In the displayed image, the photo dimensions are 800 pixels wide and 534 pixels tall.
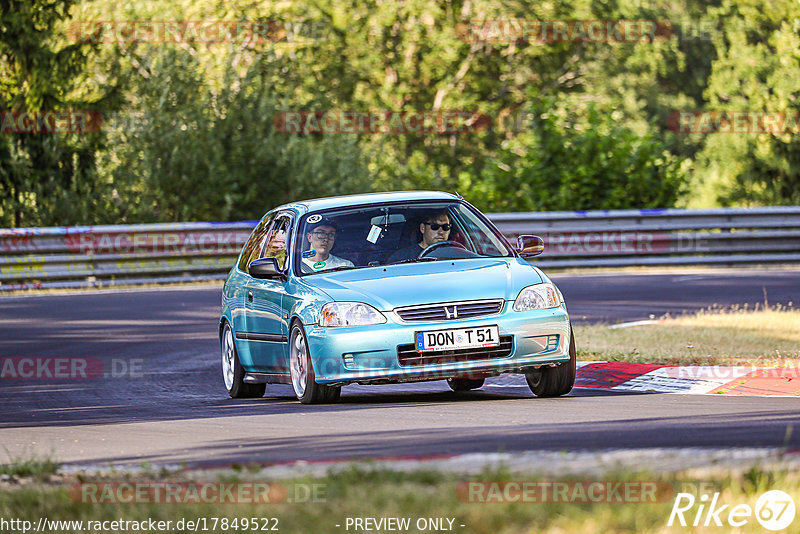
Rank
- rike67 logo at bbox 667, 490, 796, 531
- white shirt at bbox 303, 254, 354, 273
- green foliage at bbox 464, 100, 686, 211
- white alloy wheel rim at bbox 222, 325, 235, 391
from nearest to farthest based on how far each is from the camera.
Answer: rike67 logo at bbox 667, 490, 796, 531
white shirt at bbox 303, 254, 354, 273
white alloy wheel rim at bbox 222, 325, 235, 391
green foliage at bbox 464, 100, 686, 211

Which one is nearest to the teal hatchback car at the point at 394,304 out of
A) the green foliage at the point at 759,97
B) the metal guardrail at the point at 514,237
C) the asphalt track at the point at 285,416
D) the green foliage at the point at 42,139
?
the asphalt track at the point at 285,416

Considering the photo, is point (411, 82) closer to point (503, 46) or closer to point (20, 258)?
point (503, 46)

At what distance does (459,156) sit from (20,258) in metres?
28.0

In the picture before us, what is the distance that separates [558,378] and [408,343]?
1.26m

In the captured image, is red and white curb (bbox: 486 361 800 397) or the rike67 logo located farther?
red and white curb (bbox: 486 361 800 397)

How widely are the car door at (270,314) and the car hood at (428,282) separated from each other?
53 centimetres

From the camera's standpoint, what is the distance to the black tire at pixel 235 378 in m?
11.7

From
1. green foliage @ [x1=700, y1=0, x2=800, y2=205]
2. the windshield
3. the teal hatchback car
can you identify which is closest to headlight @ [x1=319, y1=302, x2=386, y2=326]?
the teal hatchback car

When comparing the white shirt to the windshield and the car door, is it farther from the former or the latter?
the car door

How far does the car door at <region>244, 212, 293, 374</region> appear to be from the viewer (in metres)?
10.8

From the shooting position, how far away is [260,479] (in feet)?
19.7

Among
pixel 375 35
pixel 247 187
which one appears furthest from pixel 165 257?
pixel 375 35

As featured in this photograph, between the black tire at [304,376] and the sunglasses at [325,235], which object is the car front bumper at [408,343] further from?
the sunglasses at [325,235]

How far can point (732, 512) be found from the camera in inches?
194
